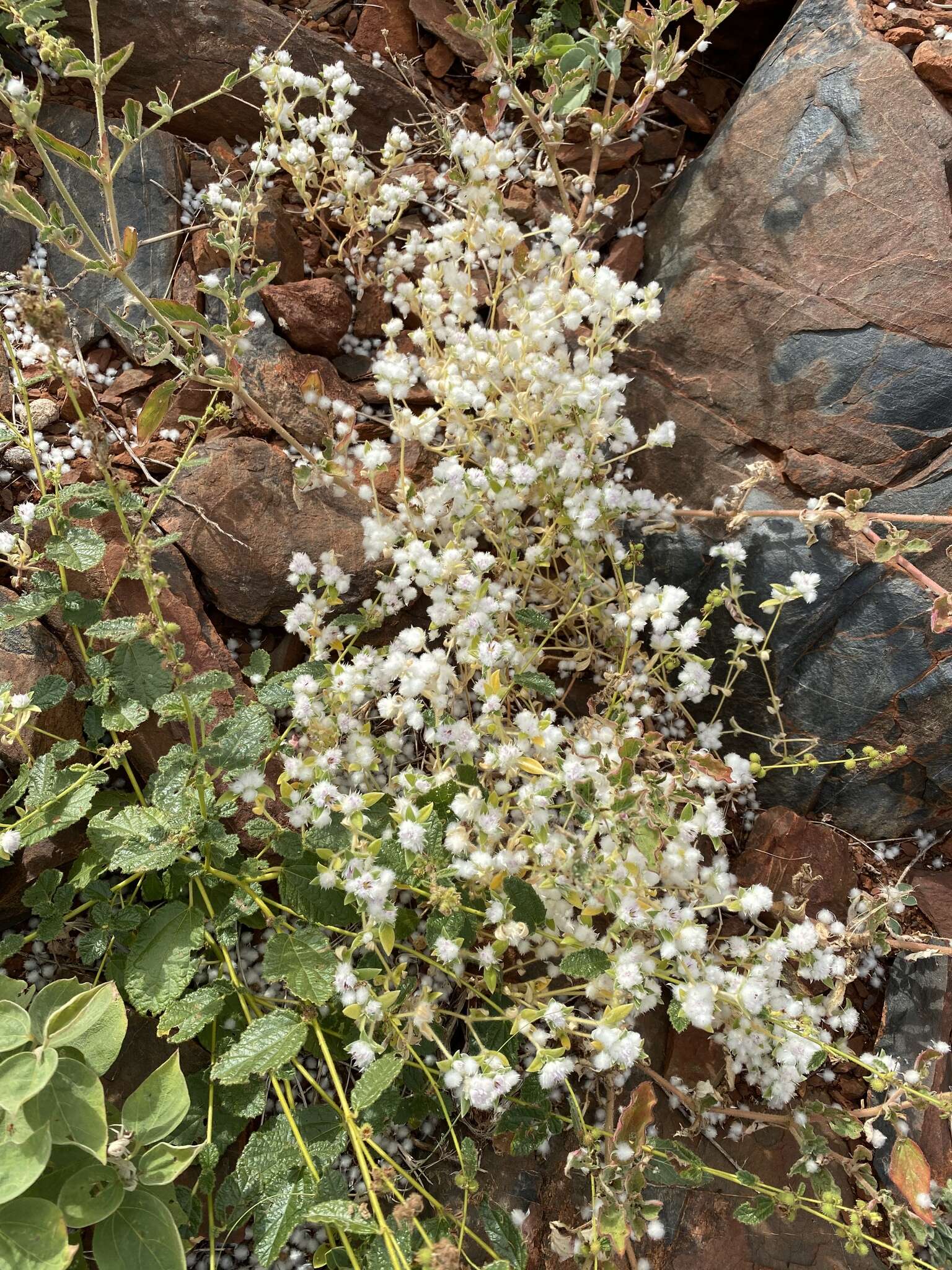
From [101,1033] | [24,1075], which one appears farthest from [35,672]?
[24,1075]

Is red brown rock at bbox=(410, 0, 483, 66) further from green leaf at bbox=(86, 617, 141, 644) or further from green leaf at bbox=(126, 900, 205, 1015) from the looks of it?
green leaf at bbox=(126, 900, 205, 1015)

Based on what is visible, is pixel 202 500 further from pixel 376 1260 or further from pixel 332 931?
pixel 376 1260

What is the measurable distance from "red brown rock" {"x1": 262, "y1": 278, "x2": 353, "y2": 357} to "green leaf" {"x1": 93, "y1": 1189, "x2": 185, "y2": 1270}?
2018 millimetres

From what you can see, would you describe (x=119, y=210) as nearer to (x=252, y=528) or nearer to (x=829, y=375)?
(x=252, y=528)

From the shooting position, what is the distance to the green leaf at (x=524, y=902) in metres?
1.77

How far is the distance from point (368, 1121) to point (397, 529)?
1254 mm

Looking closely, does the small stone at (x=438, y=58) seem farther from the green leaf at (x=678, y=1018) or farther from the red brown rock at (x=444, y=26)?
the green leaf at (x=678, y=1018)

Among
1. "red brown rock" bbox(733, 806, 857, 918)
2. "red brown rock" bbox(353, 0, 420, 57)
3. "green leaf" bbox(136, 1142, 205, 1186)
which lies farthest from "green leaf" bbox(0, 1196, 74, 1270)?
"red brown rock" bbox(353, 0, 420, 57)

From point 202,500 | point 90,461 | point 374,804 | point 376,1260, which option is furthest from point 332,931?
point 90,461

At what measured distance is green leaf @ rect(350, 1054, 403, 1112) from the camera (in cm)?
151

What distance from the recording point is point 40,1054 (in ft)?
4.40

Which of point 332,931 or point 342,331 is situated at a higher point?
point 342,331

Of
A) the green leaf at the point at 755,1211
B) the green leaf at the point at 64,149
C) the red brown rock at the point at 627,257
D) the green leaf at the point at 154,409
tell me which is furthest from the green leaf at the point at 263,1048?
the red brown rock at the point at 627,257

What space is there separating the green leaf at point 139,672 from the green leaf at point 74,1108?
0.72 meters
